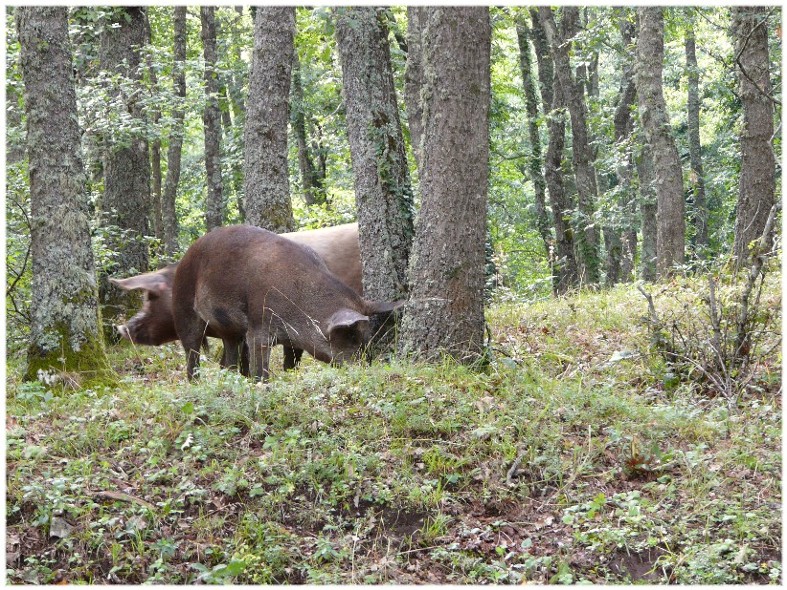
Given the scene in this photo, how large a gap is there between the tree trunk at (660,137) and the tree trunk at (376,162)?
6.57m

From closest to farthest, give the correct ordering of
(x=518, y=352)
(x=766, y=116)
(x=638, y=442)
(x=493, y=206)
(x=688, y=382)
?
(x=638, y=442) < (x=688, y=382) < (x=518, y=352) < (x=766, y=116) < (x=493, y=206)

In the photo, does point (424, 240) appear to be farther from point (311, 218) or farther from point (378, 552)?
point (311, 218)

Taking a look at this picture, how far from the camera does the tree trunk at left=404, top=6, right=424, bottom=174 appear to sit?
15297 mm

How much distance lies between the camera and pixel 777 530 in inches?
234

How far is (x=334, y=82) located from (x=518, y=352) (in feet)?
44.7

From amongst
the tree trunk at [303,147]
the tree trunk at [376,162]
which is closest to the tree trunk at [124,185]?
the tree trunk at [376,162]

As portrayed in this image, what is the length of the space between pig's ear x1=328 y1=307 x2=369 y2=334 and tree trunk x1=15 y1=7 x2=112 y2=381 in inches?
98.0

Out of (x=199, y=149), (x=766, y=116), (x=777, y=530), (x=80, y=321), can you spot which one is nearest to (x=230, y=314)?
(x=80, y=321)

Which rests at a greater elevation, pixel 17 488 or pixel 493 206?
pixel 493 206

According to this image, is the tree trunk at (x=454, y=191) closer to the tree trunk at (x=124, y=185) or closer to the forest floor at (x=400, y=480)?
the forest floor at (x=400, y=480)

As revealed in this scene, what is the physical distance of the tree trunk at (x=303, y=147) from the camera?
2731 centimetres

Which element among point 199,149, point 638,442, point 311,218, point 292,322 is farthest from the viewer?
point 199,149

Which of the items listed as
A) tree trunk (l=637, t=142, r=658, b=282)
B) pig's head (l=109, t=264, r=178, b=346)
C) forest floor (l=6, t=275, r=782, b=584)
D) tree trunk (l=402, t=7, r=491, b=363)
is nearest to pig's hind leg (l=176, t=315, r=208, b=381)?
pig's head (l=109, t=264, r=178, b=346)

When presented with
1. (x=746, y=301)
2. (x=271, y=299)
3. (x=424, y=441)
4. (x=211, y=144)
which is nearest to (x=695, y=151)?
(x=211, y=144)
